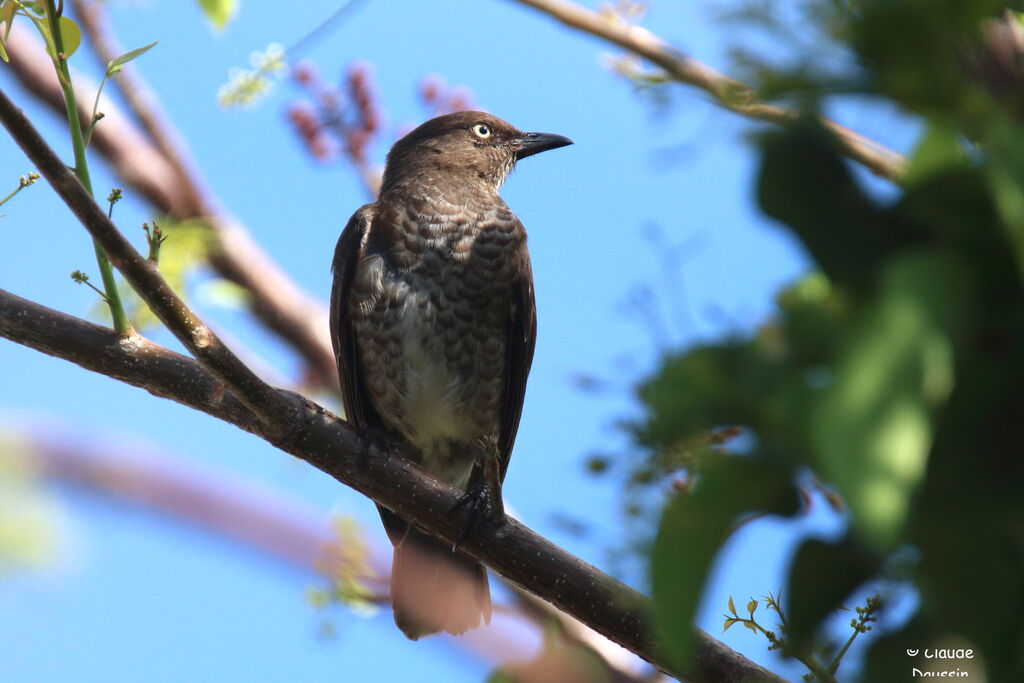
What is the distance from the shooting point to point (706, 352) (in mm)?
640

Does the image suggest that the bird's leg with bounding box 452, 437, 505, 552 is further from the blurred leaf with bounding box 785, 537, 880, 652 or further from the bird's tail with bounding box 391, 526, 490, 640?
the blurred leaf with bounding box 785, 537, 880, 652

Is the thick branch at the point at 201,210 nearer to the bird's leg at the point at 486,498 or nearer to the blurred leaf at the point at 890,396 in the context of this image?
the bird's leg at the point at 486,498

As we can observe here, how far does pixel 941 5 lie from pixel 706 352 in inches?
10.0

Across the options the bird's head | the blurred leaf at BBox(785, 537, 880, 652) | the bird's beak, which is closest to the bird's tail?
the bird's head

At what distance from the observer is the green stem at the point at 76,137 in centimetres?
216

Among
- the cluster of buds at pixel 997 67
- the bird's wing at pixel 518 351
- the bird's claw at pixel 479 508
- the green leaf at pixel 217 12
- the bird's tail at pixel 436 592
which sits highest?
the cluster of buds at pixel 997 67

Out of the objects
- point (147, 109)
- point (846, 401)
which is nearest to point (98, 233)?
point (846, 401)

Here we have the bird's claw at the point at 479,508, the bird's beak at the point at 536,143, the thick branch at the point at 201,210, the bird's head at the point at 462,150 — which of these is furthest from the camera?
the thick branch at the point at 201,210

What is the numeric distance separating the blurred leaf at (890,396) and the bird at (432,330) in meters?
3.70

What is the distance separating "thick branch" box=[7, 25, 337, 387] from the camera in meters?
6.63

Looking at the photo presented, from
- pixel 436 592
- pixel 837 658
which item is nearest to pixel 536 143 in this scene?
pixel 436 592

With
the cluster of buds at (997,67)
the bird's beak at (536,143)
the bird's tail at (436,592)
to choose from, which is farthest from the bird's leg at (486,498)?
the bird's beak at (536,143)

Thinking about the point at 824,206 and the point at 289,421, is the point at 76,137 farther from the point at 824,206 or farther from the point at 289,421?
the point at 824,206

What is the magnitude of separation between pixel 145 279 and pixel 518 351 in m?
2.45
